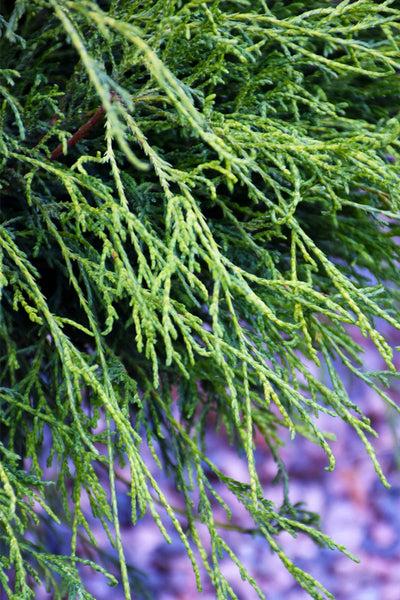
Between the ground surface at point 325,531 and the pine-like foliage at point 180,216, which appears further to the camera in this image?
the ground surface at point 325,531

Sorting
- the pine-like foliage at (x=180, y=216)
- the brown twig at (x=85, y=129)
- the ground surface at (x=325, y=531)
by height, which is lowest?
the ground surface at (x=325, y=531)

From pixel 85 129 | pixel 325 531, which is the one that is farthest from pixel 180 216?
pixel 325 531

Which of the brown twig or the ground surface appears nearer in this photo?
the brown twig

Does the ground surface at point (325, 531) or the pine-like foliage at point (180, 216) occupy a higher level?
the pine-like foliage at point (180, 216)

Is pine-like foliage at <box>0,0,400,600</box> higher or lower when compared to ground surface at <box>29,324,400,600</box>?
higher

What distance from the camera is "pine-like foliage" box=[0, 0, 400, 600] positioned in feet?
2.88

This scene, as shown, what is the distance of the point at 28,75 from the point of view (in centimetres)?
116

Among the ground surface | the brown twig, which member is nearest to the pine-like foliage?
the brown twig

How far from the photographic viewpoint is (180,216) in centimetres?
87

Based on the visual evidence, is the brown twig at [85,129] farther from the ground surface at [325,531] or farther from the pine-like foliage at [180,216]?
the ground surface at [325,531]

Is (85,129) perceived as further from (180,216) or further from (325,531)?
(325,531)

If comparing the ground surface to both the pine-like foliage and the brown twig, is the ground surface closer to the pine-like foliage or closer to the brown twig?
the pine-like foliage

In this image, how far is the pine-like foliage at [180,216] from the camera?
877 mm

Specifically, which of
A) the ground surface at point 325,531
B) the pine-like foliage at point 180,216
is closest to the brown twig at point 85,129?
the pine-like foliage at point 180,216
